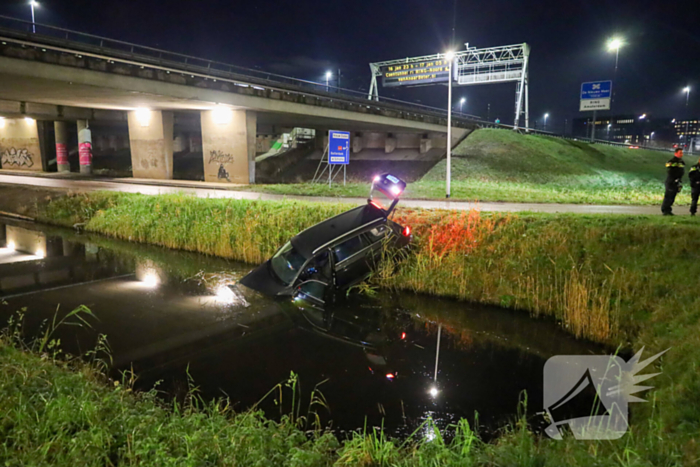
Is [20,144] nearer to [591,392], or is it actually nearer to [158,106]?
[158,106]

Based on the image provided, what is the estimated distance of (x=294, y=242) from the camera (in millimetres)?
9727

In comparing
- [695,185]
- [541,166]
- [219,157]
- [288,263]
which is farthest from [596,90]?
[288,263]

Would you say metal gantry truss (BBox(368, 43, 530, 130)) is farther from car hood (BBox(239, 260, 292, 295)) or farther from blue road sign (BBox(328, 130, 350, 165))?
car hood (BBox(239, 260, 292, 295))

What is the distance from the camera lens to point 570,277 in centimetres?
911

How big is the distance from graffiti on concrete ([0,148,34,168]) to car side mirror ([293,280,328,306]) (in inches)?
1652

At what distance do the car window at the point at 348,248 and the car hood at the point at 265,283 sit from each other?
4.00 ft

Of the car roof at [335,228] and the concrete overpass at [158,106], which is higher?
the concrete overpass at [158,106]

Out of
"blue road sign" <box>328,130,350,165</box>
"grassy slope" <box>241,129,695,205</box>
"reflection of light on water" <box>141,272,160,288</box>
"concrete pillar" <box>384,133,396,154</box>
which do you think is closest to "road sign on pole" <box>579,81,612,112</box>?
"grassy slope" <box>241,129,695,205</box>

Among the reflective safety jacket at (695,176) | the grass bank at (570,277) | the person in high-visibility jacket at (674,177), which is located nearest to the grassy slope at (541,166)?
the grass bank at (570,277)

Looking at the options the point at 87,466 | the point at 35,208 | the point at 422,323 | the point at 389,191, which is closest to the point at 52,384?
the point at 87,466

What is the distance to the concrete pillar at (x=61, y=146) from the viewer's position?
3909 centimetres

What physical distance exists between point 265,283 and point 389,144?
37.2 metres

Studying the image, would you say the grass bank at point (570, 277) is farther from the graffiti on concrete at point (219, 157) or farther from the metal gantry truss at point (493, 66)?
the metal gantry truss at point (493, 66)

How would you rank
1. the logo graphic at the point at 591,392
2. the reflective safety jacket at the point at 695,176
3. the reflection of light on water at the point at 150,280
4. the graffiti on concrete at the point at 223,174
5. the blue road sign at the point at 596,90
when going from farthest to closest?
the blue road sign at the point at 596,90, the graffiti on concrete at the point at 223,174, the reflective safety jacket at the point at 695,176, the reflection of light on water at the point at 150,280, the logo graphic at the point at 591,392
